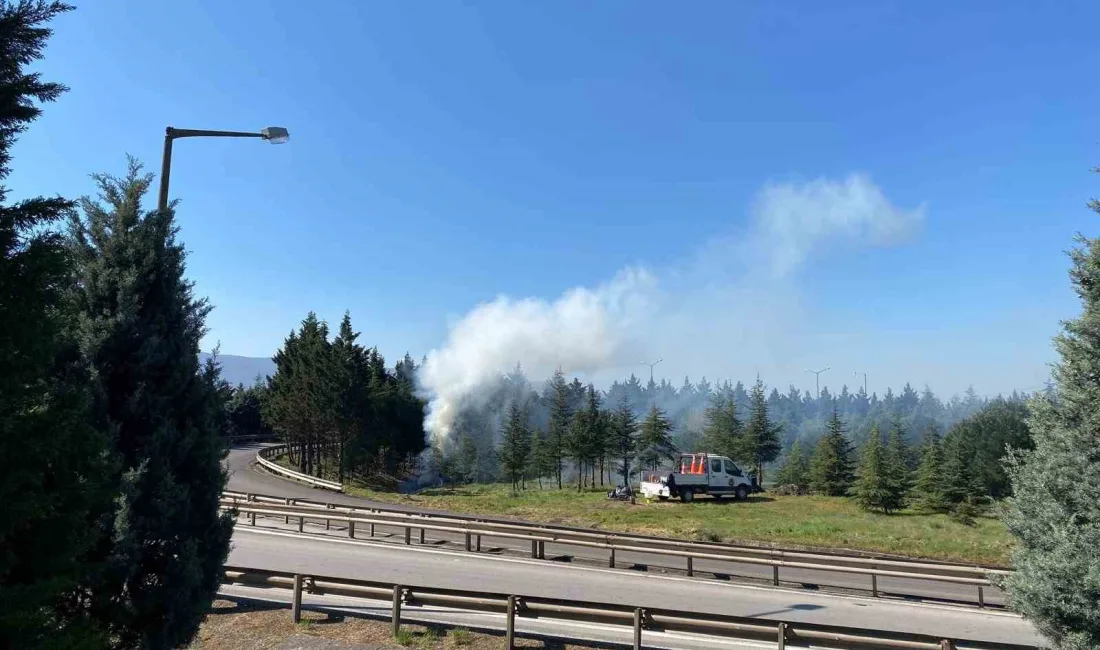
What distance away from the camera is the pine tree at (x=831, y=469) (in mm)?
48781

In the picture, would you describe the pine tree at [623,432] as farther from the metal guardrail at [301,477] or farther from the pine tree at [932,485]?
the metal guardrail at [301,477]

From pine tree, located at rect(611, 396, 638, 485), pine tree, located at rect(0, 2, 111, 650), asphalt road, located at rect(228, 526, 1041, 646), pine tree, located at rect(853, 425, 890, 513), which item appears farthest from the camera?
pine tree, located at rect(611, 396, 638, 485)

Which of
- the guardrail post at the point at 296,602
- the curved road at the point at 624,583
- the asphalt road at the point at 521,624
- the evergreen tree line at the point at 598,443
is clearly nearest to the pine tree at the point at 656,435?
the evergreen tree line at the point at 598,443

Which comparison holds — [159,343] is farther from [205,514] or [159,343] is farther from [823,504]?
[823,504]

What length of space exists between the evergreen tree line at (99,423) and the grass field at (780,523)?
20.0 metres

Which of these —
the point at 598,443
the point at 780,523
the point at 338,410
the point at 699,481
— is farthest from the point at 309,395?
the point at 780,523

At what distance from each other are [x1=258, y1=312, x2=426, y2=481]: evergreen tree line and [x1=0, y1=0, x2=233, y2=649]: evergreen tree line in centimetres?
4140

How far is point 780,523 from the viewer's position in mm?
29438

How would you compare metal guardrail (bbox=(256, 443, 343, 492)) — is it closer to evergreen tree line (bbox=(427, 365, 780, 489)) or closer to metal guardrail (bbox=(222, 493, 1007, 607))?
metal guardrail (bbox=(222, 493, 1007, 607))

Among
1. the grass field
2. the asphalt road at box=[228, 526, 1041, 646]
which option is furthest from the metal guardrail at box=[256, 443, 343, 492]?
the asphalt road at box=[228, 526, 1041, 646]

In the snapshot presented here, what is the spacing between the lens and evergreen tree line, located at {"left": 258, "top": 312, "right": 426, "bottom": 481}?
47625 millimetres

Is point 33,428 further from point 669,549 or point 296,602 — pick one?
point 669,549

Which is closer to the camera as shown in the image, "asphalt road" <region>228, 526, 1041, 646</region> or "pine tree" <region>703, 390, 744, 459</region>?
"asphalt road" <region>228, 526, 1041, 646</region>

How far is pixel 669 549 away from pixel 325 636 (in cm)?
976
